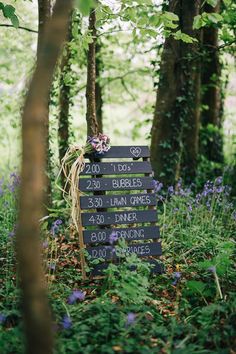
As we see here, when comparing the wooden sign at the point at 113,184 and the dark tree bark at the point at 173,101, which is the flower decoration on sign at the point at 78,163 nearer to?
the wooden sign at the point at 113,184

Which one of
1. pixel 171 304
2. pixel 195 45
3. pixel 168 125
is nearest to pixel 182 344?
pixel 171 304

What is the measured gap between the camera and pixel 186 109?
8.05 metres

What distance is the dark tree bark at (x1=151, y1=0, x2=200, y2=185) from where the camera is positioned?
787cm

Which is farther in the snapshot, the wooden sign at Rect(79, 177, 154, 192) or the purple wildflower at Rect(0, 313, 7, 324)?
the wooden sign at Rect(79, 177, 154, 192)

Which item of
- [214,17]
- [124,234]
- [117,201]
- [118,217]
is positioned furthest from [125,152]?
[214,17]

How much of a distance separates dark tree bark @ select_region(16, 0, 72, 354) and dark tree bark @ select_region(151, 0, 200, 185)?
220 inches

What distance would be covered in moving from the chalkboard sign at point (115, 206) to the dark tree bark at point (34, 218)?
8.24 feet

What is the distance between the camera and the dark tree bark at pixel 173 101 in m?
7.87

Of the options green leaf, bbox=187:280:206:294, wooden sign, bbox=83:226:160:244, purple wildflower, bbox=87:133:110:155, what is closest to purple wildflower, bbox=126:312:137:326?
green leaf, bbox=187:280:206:294

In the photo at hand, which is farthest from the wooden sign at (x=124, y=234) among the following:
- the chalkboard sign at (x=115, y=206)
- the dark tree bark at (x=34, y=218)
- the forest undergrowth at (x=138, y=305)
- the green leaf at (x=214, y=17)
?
the dark tree bark at (x=34, y=218)

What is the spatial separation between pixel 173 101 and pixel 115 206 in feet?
11.4

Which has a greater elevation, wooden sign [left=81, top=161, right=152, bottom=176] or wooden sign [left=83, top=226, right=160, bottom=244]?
wooden sign [left=81, top=161, right=152, bottom=176]

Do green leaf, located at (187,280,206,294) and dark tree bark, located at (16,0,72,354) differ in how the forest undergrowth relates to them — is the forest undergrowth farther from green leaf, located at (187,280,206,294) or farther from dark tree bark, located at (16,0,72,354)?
dark tree bark, located at (16,0,72,354)

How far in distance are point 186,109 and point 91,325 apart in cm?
536
